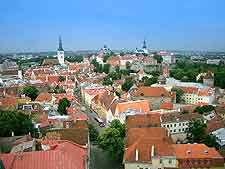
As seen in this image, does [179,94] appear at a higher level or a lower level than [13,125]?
lower

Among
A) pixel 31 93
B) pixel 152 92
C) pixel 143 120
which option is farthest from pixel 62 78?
pixel 143 120

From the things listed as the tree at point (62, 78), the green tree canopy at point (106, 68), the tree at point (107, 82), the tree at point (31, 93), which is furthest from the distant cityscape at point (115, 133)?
the green tree canopy at point (106, 68)

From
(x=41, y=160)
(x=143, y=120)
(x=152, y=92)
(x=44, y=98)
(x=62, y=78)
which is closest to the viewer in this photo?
(x=41, y=160)

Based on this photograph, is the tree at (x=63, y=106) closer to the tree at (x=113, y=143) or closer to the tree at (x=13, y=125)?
the tree at (x=13, y=125)

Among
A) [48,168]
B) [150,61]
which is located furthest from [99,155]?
[150,61]

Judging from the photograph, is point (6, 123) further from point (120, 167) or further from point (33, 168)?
point (33, 168)

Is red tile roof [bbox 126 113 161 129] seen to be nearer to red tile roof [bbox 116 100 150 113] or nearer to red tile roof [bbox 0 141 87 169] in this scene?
red tile roof [bbox 116 100 150 113]

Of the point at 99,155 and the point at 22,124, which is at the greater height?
the point at 22,124

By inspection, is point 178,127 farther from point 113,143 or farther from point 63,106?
point 63,106

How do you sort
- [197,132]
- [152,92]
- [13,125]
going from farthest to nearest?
[152,92]
[13,125]
[197,132]

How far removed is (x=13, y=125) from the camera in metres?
25.4

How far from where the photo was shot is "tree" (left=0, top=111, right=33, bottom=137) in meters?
25.1

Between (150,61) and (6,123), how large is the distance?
68.3m

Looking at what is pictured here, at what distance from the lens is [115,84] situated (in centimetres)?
6009
